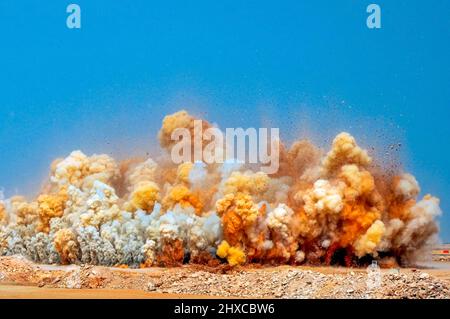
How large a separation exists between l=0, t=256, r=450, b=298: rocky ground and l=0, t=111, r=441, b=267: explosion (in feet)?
2.07

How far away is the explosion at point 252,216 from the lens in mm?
17453

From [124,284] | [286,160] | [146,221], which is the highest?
[286,160]

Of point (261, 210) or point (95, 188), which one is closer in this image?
point (261, 210)

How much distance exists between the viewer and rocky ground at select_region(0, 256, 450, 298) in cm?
1468

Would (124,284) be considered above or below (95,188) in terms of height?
below

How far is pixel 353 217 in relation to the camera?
696 inches

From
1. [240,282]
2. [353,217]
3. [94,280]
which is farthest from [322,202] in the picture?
[94,280]
